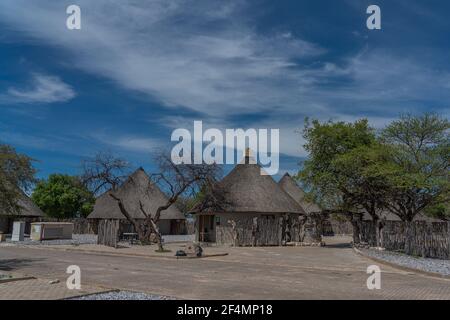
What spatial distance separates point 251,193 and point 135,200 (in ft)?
49.8

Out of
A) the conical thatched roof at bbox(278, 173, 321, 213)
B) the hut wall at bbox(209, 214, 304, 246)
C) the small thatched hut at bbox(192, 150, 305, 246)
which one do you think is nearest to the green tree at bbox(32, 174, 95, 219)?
the conical thatched roof at bbox(278, 173, 321, 213)

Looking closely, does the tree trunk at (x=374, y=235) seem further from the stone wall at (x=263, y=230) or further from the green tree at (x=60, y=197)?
the green tree at (x=60, y=197)

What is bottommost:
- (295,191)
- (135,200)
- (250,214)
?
(250,214)

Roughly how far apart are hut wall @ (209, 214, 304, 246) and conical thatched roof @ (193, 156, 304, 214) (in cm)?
79

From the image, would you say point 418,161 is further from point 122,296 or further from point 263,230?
point 122,296

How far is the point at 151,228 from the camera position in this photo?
31.2 m

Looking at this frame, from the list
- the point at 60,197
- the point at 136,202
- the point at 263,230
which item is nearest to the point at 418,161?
the point at 263,230

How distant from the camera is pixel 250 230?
106ft

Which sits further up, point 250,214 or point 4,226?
point 250,214

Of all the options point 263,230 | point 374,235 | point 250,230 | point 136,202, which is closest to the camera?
point 374,235

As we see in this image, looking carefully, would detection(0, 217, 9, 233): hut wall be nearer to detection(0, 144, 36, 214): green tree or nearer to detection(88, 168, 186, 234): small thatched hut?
detection(88, 168, 186, 234): small thatched hut
